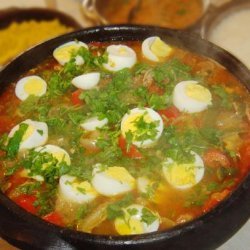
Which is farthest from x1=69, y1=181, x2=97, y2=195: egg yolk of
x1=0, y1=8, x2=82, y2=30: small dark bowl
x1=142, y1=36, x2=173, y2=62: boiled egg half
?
x1=0, y1=8, x2=82, y2=30: small dark bowl

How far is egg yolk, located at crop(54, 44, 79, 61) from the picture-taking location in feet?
8.36

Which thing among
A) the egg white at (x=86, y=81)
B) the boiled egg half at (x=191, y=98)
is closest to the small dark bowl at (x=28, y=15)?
the egg white at (x=86, y=81)

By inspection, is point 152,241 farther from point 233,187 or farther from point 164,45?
point 164,45

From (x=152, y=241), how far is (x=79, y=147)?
0.60m

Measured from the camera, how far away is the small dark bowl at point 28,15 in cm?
425

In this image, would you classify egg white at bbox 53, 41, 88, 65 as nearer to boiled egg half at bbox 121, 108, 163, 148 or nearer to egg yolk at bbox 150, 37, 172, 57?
egg yolk at bbox 150, 37, 172, 57

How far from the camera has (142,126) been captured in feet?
6.99

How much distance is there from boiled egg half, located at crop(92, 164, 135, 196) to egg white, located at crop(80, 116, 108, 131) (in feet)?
Answer: 0.85

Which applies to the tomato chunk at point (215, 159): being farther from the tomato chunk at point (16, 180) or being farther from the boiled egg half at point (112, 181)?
the tomato chunk at point (16, 180)

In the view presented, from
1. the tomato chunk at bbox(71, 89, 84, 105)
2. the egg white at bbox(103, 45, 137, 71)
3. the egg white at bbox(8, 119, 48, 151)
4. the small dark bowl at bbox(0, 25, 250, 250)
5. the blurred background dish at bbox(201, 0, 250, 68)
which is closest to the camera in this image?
the small dark bowl at bbox(0, 25, 250, 250)

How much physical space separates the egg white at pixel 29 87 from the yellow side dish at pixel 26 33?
5.64ft

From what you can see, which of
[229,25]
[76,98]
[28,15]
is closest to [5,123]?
[76,98]

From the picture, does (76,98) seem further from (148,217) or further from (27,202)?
(148,217)

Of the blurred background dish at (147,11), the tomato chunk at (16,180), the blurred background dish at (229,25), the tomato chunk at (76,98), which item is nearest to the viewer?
the tomato chunk at (16,180)
